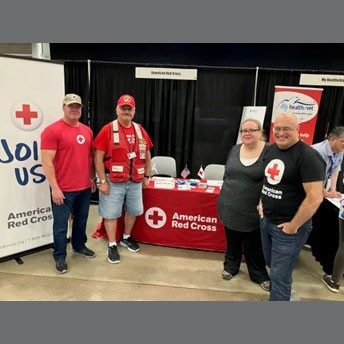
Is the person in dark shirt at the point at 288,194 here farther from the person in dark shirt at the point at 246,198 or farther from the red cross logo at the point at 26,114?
the red cross logo at the point at 26,114

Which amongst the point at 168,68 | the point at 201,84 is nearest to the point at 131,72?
the point at 168,68

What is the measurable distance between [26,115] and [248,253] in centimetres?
213

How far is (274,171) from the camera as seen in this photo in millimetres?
1706

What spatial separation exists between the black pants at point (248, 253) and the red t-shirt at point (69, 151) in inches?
49.6

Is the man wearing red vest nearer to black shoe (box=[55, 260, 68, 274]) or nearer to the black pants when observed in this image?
black shoe (box=[55, 260, 68, 274])

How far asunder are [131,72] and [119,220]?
2193mm

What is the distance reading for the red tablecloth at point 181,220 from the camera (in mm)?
2785

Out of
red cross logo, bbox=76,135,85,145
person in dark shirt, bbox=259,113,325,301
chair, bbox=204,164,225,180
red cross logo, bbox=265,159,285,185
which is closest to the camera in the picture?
person in dark shirt, bbox=259,113,325,301

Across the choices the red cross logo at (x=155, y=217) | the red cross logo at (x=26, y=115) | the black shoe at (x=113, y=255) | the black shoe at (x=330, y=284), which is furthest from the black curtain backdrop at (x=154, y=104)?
the black shoe at (x=330, y=284)

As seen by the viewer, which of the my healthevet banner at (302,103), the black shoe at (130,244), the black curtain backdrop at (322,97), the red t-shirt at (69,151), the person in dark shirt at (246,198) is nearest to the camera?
the person in dark shirt at (246,198)

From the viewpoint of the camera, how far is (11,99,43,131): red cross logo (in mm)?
2346

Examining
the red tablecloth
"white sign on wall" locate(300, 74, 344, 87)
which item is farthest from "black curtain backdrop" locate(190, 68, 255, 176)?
the red tablecloth

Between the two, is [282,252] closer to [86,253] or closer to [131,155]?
[131,155]

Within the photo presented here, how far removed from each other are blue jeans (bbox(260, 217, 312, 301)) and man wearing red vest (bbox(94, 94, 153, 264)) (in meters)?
1.19
